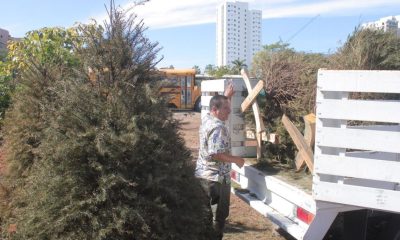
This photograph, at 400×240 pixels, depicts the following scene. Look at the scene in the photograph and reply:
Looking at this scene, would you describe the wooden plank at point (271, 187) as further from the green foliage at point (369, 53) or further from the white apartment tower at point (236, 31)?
the white apartment tower at point (236, 31)

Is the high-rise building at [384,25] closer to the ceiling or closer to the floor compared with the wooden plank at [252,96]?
closer to the ceiling

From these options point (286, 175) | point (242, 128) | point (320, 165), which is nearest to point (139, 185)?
point (320, 165)

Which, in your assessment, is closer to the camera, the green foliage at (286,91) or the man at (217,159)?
the man at (217,159)

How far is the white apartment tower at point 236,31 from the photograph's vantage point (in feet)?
114

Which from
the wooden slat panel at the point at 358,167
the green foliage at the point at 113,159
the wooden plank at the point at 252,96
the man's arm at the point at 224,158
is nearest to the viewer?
the green foliage at the point at 113,159

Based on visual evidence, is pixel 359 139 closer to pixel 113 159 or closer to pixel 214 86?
pixel 113 159

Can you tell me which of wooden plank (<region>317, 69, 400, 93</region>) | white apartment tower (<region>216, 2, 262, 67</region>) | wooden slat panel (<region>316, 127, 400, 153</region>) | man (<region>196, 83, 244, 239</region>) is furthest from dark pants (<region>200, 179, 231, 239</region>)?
white apartment tower (<region>216, 2, 262, 67</region>)

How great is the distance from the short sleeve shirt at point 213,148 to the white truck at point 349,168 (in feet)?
2.34

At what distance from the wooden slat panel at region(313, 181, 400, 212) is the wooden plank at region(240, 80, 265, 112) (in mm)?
1510

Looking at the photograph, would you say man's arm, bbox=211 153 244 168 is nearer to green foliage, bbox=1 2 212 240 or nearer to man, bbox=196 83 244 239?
man, bbox=196 83 244 239

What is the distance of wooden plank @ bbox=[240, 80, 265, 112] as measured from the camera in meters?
4.77

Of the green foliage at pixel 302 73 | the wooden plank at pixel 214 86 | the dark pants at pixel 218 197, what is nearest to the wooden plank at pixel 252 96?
the green foliage at pixel 302 73

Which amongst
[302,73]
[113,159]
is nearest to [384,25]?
[302,73]

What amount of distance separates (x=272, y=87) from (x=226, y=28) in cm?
4207
